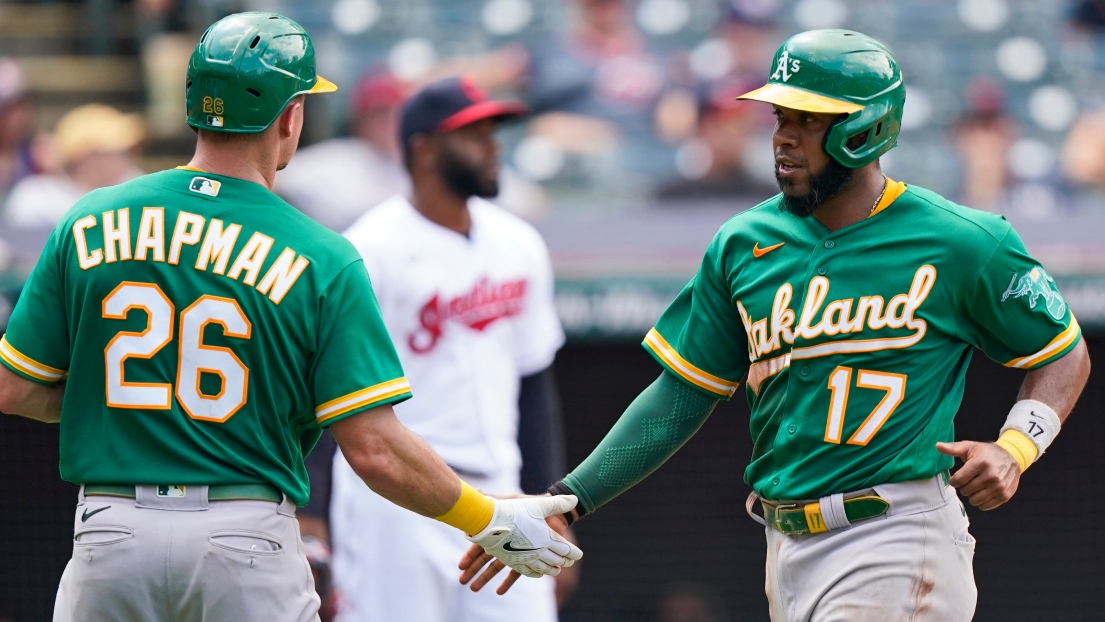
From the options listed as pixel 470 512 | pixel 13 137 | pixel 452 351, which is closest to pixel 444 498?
pixel 470 512

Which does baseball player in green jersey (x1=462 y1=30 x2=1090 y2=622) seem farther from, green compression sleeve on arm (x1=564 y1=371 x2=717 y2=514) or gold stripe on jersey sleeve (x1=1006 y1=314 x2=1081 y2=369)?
green compression sleeve on arm (x1=564 y1=371 x2=717 y2=514)

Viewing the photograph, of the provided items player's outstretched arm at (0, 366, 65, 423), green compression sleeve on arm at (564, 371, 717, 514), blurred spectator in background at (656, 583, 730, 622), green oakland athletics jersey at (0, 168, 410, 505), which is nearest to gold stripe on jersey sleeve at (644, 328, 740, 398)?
green compression sleeve on arm at (564, 371, 717, 514)

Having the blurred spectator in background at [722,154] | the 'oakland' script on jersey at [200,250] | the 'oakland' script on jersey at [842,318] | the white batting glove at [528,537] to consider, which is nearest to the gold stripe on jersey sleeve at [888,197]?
the 'oakland' script on jersey at [842,318]

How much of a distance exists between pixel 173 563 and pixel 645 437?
121 cm

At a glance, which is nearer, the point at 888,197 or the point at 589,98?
the point at 888,197

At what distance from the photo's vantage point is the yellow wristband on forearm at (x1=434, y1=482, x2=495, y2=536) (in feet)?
10.1

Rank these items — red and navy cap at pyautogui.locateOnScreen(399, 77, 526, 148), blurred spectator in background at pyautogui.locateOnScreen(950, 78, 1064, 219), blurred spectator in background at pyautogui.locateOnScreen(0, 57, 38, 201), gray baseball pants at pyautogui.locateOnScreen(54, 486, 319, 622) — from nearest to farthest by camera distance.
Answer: gray baseball pants at pyautogui.locateOnScreen(54, 486, 319, 622) < red and navy cap at pyautogui.locateOnScreen(399, 77, 526, 148) < blurred spectator in background at pyautogui.locateOnScreen(0, 57, 38, 201) < blurred spectator in background at pyautogui.locateOnScreen(950, 78, 1064, 219)

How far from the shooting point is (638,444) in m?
3.46

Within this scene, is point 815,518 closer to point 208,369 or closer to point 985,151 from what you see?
point 208,369

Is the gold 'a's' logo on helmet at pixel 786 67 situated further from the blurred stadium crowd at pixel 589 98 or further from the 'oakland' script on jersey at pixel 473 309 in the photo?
the blurred stadium crowd at pixel 589 98

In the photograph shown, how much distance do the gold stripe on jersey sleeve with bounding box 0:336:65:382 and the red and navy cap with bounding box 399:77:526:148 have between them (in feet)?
6.52

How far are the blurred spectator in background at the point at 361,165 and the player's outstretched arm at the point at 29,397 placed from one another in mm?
3792

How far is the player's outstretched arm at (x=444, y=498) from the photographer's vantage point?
2893 millimetres

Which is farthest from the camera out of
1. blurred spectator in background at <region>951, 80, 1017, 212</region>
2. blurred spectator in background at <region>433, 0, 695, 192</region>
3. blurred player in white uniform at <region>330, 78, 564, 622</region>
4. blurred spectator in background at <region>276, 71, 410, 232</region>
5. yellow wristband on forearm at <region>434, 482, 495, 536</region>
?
blurred spectator in background at <region>433, 0, 695, 192</region>
